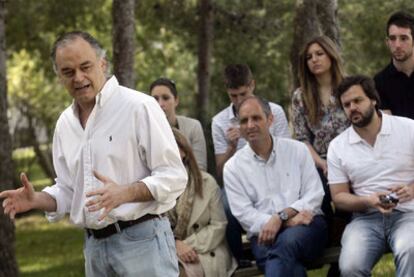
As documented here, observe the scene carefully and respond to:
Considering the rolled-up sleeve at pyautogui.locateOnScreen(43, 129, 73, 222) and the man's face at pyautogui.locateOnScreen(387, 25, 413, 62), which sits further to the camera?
the man's face at pyautogui.locateOnScreen(387, 25, 413, 62)

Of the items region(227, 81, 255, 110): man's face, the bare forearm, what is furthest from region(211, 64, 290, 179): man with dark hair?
the bare forearm

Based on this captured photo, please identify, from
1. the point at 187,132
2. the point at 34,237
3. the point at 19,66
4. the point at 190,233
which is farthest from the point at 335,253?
the point at 19,66

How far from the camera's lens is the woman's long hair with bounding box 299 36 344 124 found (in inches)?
307

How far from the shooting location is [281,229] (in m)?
7.31

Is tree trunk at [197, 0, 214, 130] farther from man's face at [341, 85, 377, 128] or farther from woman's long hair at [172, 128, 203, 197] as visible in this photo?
man's face at [341, 85, 377, 128]

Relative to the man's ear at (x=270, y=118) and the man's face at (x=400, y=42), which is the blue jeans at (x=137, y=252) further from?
the man's face at (x=400, y=42)

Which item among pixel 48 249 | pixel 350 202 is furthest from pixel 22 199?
pixel 48 249

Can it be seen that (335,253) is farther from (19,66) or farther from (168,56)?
(19,66)

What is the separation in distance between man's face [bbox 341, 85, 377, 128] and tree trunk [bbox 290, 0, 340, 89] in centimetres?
318

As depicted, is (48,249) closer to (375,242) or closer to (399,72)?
(399,72)

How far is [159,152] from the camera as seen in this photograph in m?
4.84

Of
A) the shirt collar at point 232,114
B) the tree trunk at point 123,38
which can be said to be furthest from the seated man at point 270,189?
the tree trunk at point 123,38

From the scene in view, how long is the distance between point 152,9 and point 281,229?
1297 cm

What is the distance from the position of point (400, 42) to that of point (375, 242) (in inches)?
64.0
